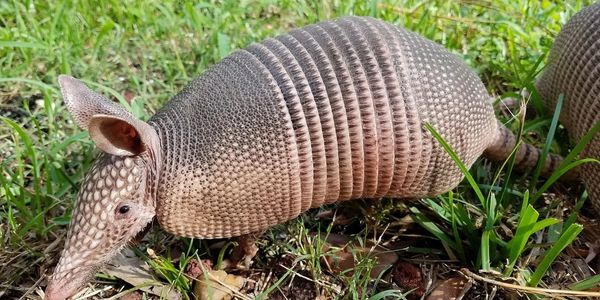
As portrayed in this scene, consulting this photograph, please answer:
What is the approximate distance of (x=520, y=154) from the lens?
3.45 meters

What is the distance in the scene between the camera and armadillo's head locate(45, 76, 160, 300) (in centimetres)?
247

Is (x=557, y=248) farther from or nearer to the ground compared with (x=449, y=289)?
farther from the ground

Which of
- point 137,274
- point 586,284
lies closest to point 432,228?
point 586,284

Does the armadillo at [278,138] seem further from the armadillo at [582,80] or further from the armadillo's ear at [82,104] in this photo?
the armadillo at [582,80]

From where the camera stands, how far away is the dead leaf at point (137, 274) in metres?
3.01

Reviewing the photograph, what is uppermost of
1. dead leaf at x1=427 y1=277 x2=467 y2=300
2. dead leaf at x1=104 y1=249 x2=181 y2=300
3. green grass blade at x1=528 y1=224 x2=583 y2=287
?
green grass blade at x1=528 y1=224 x2=583 y2=287

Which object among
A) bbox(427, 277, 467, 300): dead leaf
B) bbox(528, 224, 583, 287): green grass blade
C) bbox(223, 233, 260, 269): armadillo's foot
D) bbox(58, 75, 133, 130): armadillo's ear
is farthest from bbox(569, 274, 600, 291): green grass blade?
bbox(58, 75, 133, 130): armadillo's ear

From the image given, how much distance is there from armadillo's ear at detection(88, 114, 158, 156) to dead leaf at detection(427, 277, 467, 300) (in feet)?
5.23

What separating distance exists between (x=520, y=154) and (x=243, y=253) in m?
1.72

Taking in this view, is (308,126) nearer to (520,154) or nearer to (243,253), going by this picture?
(243,253)

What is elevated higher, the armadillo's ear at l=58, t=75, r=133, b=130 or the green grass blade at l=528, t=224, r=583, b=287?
the armadillo's ear at l=58, t=75, r=133, b=130

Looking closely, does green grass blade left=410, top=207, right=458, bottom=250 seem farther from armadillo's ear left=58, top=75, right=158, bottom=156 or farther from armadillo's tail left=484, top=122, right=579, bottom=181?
armadillo's ear left=58, top=75, right=158, bottom=156

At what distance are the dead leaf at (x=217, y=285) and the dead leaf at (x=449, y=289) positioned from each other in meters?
1.00

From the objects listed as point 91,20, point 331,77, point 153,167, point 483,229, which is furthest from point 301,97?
point 91,20
